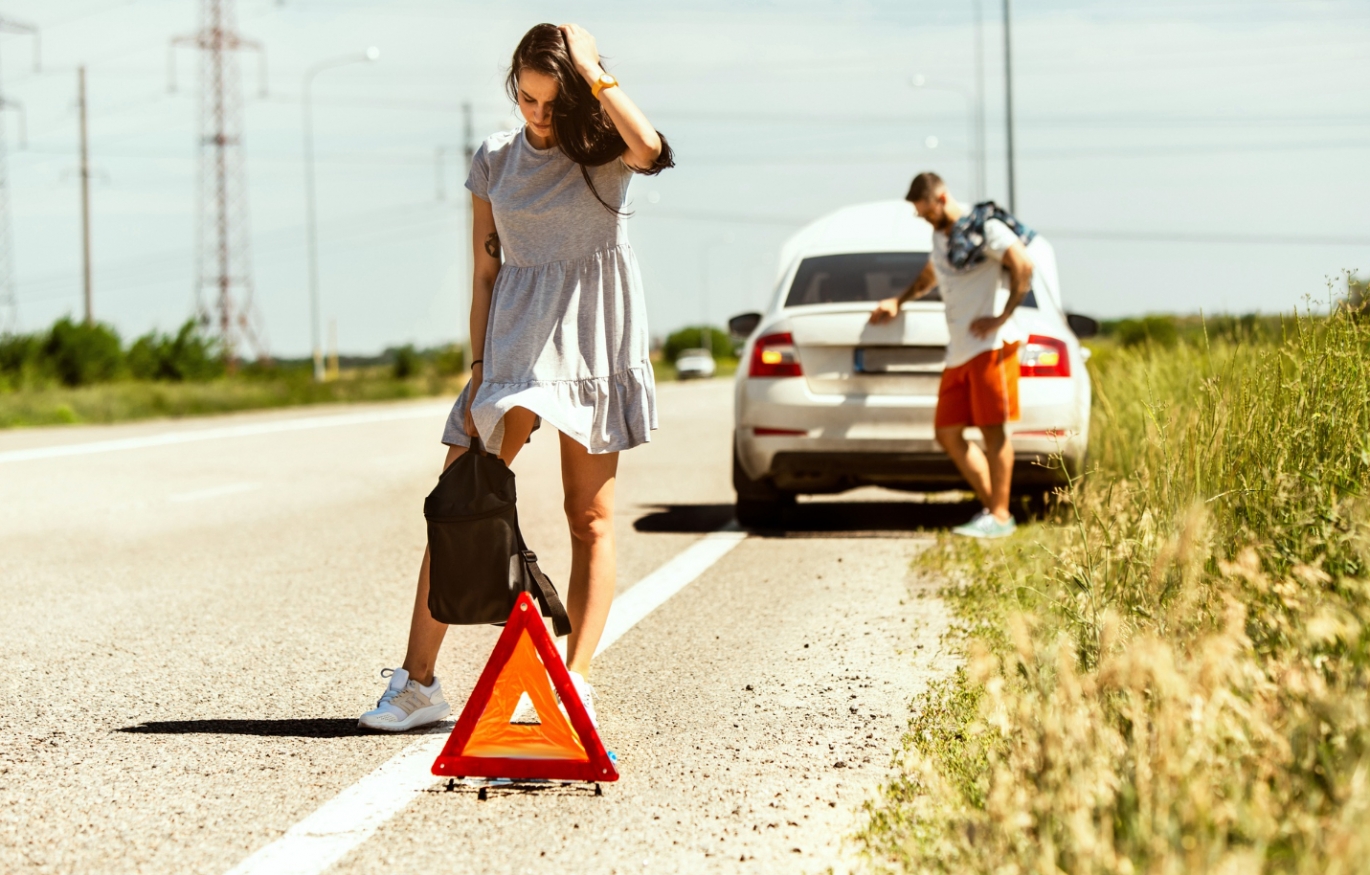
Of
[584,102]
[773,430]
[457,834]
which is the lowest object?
[457,834]

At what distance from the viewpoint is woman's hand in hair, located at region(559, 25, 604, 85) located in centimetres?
387

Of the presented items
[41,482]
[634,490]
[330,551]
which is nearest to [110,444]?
Result: [41,482]

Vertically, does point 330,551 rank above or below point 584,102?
below

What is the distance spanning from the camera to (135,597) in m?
6.89

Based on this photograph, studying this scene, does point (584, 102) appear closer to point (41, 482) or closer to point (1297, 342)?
point (1297, 342)

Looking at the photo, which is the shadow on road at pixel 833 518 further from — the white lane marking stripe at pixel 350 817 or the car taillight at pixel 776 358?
the white lane marking stripe at pixel 350 817

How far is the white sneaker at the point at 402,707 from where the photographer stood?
14.2ft

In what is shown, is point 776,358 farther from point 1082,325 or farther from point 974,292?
point 1082,325

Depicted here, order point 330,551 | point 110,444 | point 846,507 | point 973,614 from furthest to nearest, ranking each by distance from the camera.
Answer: point 110,444 → point 846,507 → point 330,551 → point 973,614

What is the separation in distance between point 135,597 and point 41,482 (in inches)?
244

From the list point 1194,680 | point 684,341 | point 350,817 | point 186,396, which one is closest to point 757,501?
point 350,817

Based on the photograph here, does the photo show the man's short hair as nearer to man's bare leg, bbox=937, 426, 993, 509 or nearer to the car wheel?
man's bare leg, bbox=937, 426, 993, 509

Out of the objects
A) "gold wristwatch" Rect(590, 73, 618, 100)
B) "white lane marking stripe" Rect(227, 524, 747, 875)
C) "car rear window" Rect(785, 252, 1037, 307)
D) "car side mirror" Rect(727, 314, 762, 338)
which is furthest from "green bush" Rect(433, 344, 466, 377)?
"gold wristwatch" Rect(590, 73, 618, 100)

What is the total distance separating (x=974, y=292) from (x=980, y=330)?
20cm
